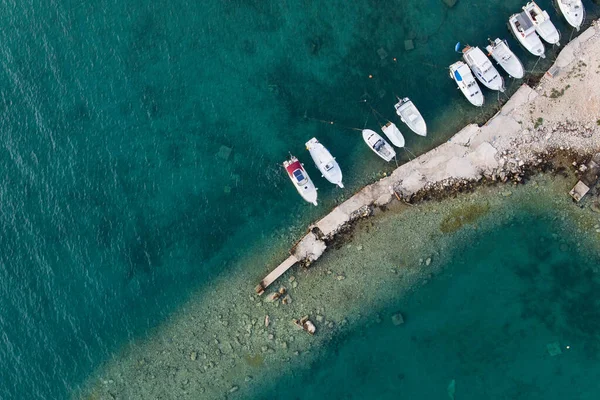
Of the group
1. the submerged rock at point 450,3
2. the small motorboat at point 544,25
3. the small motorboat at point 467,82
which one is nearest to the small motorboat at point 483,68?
the small motorboat at point 467,82

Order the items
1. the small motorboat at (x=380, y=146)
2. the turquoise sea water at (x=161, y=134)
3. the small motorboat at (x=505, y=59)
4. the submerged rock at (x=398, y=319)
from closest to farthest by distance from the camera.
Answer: the small motorboat at (x=505, y=59) → the small motorboat at (x=380, y=146) → the submerged rock at (x=398, y=319) → the turquoise sea water at (x=161, y=134)

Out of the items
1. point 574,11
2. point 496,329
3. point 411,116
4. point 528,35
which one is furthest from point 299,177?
point 574,11

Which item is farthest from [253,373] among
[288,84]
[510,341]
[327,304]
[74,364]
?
[288,84]

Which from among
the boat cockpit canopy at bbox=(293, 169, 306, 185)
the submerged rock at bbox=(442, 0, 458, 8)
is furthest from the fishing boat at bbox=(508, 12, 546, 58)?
the boat cockpit canopy at bbox=(293, 169, 306, 185)

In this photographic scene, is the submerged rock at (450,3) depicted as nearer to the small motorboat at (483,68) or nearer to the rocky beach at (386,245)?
the small motorboat at (483,68)

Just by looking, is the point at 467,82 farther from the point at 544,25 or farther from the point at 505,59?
the point at 544,25
